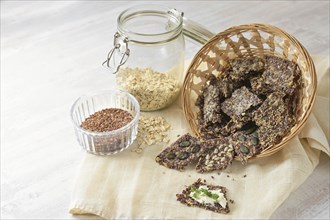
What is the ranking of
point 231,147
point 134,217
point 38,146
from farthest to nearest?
point 38,146, point 231,147, point 134,217

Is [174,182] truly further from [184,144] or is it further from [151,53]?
[151,53]

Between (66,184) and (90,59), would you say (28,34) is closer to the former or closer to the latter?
(90,59)

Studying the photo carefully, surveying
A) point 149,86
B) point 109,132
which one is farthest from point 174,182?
point 149,86

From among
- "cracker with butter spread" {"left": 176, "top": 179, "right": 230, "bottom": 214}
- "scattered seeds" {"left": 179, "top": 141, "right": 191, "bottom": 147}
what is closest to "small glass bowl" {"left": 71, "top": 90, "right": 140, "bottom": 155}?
"scattered seeds" {"left": 179, "top": 141, "right": 191, "bottom": 147}

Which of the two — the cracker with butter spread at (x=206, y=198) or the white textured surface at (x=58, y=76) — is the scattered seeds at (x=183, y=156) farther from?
the white textured surface at (x=58, y=76)

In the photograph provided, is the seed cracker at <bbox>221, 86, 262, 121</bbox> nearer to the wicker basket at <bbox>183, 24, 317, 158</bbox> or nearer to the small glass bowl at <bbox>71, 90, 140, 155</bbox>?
the wicker basket at <bbox>183, 24, 317, 158</bbox>

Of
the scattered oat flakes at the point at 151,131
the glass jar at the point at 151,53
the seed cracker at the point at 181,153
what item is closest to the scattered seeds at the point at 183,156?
the seed cracker at the point at 181,153

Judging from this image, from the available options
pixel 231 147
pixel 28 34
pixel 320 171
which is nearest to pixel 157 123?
pixel 231 147
